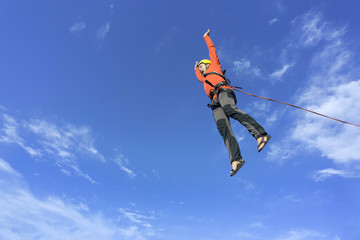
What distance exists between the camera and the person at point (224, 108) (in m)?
5.75

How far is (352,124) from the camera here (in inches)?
241

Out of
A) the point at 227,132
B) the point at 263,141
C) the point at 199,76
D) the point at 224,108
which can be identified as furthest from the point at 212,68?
the point at 263,141

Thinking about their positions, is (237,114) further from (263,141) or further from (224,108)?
(263,141)

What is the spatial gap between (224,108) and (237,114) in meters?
0.44

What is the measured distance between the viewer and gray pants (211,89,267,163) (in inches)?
227

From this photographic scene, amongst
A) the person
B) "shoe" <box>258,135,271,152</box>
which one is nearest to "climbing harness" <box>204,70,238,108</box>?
the person

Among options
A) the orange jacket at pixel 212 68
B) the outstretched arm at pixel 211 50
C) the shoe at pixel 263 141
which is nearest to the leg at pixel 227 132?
the orange jacket at pixel 212 68

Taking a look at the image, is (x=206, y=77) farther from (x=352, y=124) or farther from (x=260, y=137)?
(x=352, y=124)

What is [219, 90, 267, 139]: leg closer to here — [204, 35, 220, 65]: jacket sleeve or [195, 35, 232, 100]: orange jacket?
[195, 35, 232, 100]: orange jacket

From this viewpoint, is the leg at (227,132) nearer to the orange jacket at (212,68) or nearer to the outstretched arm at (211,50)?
the orange jacket at (212,68)

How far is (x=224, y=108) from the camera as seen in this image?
639cm

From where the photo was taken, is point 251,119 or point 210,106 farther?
point 210,106

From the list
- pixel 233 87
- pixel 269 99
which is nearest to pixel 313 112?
pixel 269 99

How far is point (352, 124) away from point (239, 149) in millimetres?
3092
